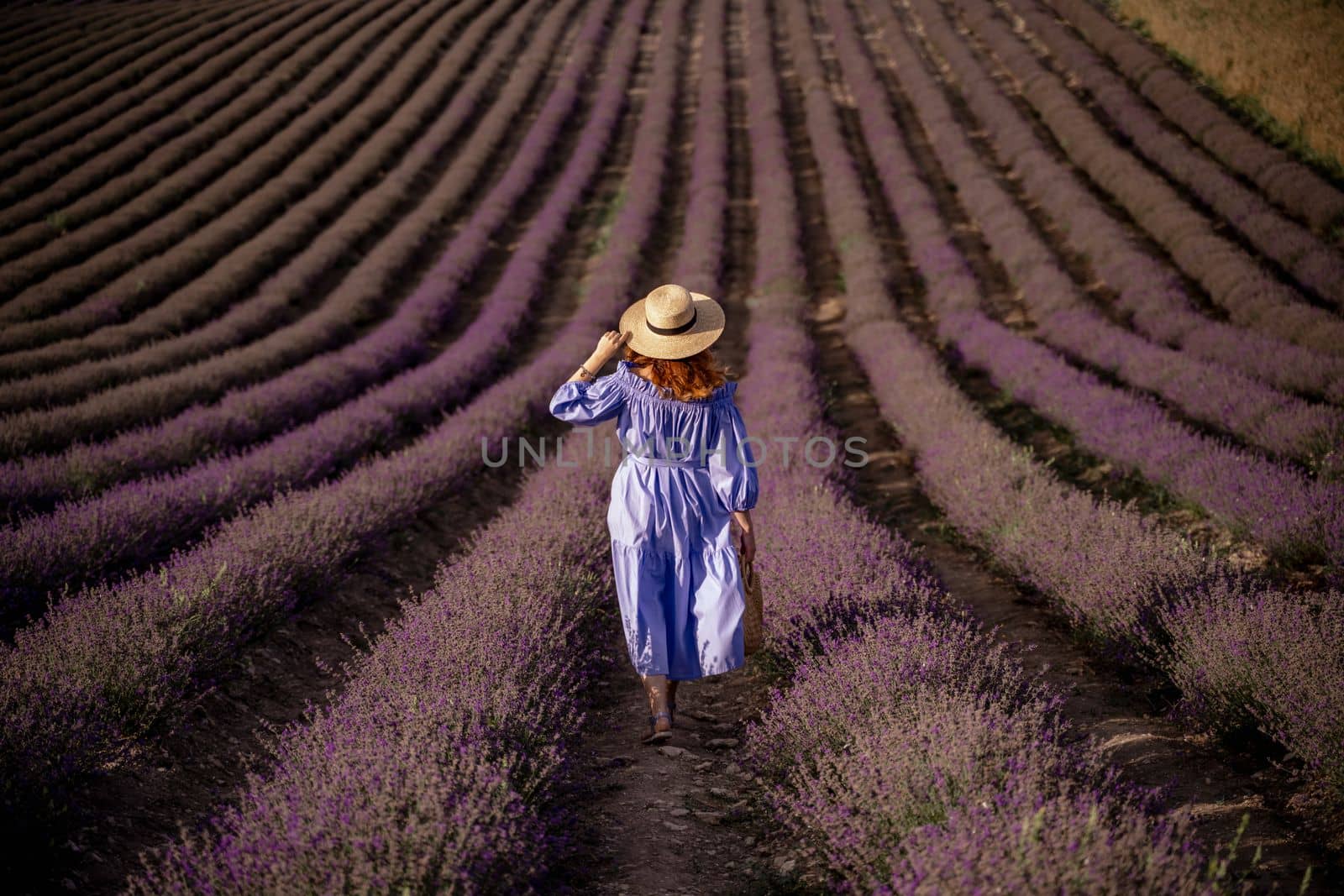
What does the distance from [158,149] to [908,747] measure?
19.5 m

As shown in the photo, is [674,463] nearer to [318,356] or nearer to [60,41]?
[318,356]

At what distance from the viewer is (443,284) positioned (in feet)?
40.3

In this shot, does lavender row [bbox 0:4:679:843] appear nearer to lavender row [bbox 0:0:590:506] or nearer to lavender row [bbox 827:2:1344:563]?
lavender row [bbox 0:0:590:506]

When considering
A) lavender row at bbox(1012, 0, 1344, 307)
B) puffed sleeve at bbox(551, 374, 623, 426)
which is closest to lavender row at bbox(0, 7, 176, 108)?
puffed sleeve at bbox(551, 374, 623, 426)

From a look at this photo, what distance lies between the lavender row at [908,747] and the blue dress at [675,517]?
1.26 ft

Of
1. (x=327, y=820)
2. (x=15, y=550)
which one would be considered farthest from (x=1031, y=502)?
(x=15, y=550)

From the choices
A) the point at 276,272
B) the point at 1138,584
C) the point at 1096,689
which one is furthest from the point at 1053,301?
the point at 276,272

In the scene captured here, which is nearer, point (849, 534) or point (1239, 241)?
point (849, 534)

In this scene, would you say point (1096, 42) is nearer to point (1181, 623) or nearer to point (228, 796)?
point (1181, 623)

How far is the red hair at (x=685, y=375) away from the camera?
316 centimetres

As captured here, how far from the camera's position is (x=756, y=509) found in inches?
202

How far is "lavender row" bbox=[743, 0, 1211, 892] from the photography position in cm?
170

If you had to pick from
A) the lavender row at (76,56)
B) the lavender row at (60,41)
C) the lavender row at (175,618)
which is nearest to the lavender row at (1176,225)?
the lavender row at (175,618)

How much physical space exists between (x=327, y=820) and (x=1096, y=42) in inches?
910
